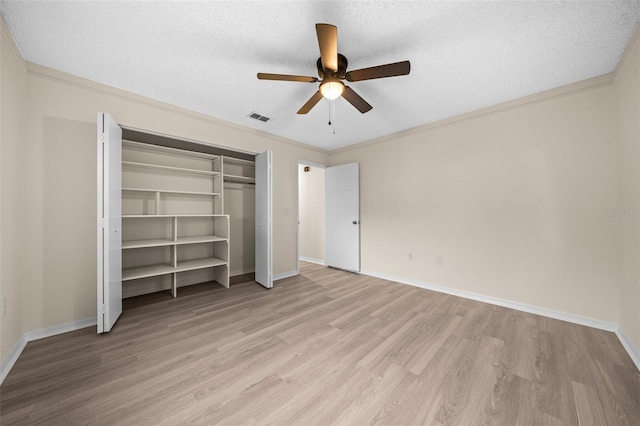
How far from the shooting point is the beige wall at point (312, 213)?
17.7ft

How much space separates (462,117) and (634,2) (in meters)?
1.69

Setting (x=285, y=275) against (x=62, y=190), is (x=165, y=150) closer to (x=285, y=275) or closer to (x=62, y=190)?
(x=62, y=190)

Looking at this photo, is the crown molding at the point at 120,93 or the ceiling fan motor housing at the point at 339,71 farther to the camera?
the crown molding at the point at 120,93

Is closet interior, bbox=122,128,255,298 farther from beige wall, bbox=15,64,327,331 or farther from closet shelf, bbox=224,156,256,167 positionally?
beige wall, bbox=15,64,327,331

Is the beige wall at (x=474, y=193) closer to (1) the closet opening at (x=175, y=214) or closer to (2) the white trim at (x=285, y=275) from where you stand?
(1) the closet opening at (x=175, y=214)

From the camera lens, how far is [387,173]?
13.4 ft

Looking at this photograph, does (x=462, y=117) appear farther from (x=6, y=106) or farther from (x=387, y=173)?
(x=6, y=106)

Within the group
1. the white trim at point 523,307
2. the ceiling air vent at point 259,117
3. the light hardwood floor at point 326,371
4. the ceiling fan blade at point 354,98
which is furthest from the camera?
the ceiling air vent at point 259,117

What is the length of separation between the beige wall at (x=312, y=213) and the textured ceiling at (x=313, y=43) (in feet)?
9.33

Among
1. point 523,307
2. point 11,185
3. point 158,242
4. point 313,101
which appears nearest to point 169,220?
point 158,242

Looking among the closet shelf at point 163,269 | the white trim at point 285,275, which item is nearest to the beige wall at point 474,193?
the closet shelf at point 163,269

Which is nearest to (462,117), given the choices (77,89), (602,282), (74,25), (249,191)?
(602,282)

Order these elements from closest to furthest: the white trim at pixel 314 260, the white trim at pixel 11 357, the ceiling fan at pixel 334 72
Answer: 1. the ceiling fan at pixel 334 72
2. the white trim at pixel 11 357
3. the white trim at pixel 314 260

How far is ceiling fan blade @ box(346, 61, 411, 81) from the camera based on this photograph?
1.65 meters
